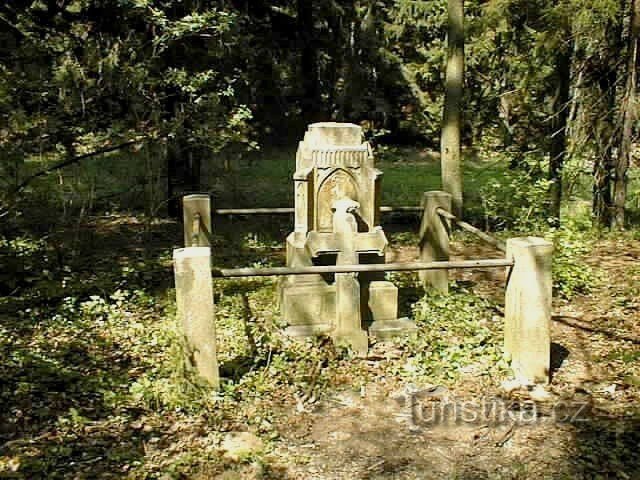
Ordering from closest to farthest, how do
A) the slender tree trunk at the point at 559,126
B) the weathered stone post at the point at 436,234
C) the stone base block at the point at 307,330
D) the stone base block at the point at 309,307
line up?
the stone base block at the point at 307,330
the stone base block at the point at 309,307
the weathered stone post at the point at 436,234
the slender tree trunk at the point at 559,126

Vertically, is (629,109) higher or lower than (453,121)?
lower

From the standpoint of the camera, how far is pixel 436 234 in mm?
7266

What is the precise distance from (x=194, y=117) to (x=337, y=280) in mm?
3954

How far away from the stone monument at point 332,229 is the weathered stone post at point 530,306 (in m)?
1.30

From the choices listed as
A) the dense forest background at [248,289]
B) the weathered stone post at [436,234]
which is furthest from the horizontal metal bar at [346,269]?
the weathered stone post at [436,234]

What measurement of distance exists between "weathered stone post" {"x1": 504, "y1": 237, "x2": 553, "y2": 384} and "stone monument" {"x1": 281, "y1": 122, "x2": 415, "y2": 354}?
1.30 metres

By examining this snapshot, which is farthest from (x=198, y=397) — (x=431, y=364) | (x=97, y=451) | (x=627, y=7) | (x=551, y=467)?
(x=627, y=7)

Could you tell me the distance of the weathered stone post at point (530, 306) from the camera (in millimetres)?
4914

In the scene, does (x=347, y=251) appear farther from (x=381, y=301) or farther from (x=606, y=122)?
(x=606, y=122)

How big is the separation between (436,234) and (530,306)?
2414 mm

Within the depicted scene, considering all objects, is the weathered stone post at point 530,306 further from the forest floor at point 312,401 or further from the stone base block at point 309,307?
the stone base block at point 309,307

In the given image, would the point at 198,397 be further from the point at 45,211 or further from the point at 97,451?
the point at 45,211

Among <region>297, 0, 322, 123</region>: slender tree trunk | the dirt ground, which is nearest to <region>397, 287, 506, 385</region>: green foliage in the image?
the dirt ground

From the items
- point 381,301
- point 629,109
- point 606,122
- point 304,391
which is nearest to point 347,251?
point 381,301
